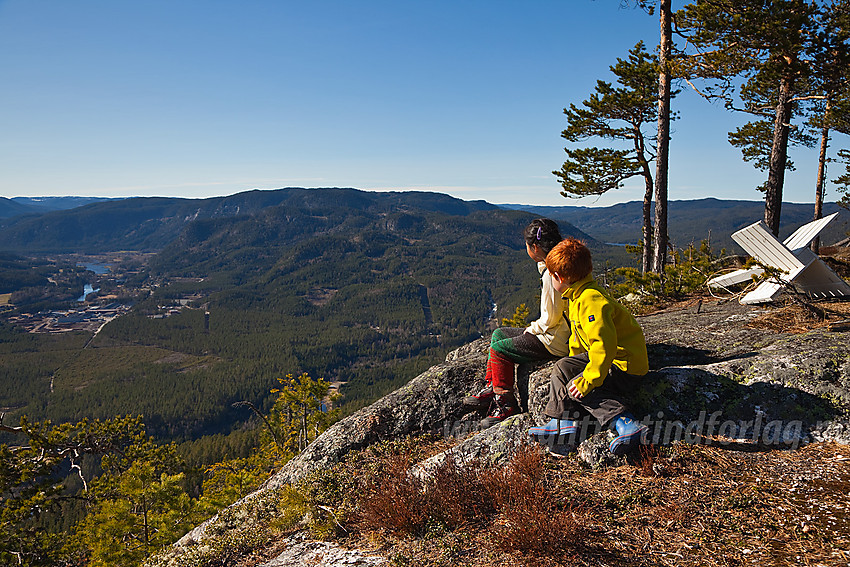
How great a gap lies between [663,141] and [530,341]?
38.8 feet

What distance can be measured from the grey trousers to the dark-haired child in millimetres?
619

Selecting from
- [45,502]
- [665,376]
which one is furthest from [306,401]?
[665,376]

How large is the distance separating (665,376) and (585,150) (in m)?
14.1

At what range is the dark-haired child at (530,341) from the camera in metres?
4.76

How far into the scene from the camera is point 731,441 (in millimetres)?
3910

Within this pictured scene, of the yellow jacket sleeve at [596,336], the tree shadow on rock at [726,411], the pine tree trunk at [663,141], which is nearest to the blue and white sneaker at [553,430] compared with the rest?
the yellow jacket sleeve at [596,336]

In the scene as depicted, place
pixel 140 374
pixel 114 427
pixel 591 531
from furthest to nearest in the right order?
pixel 140 374 < pixel 114 427 < pixel 591 531

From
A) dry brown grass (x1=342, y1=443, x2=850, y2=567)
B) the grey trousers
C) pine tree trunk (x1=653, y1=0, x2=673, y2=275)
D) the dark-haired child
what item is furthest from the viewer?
pine tree trunk (x1=653, y1=0, x2=673, y2=275)

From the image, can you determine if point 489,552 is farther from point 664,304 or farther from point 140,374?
point 140,374

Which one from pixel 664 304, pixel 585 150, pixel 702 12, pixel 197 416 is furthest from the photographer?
pixel 197 416

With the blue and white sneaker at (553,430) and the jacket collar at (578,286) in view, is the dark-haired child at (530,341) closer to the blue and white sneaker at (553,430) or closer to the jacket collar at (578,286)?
the jacket collar at (578,286)

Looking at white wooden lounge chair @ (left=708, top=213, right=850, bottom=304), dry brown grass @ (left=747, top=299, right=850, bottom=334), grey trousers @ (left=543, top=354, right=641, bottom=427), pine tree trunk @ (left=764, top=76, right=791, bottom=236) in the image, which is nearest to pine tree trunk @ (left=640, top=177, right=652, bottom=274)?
pine tree trunk @ (left=764, top=76, right=791, bottom=236)

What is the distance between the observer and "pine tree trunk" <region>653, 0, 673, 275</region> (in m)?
13.7

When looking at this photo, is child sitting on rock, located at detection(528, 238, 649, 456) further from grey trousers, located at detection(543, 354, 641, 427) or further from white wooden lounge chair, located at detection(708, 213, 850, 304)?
white wooden lounge chair, located at detection(708, 213, 850, 304)
